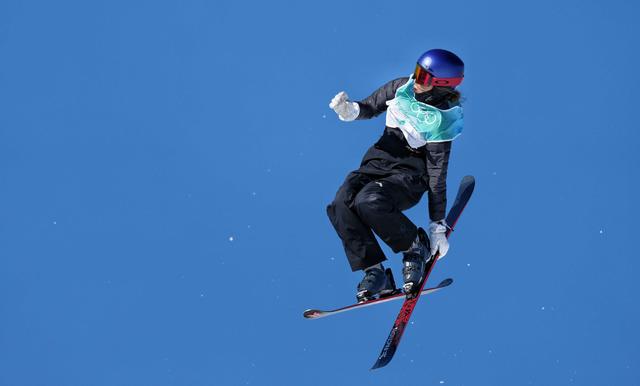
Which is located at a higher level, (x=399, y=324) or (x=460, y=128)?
(x=460, y=128)

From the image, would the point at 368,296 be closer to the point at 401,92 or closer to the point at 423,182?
the point at 423,182

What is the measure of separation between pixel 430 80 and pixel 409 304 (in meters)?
1.07

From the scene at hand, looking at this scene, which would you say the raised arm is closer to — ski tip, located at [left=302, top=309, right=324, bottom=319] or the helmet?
the helmet

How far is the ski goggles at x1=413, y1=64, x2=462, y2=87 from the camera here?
418cm

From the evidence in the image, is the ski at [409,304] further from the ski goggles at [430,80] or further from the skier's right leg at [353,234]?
the ski goggles at [430,80]

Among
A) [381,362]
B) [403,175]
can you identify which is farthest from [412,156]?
[381,362]

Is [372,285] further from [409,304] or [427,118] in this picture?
[427,118]

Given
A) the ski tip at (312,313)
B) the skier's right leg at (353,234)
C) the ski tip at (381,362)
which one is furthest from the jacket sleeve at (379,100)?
the ski tip at (381,362)

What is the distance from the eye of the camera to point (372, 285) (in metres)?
4.25

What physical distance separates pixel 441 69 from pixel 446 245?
842 millimetres

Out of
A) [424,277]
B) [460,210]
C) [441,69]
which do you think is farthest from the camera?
[460,210]

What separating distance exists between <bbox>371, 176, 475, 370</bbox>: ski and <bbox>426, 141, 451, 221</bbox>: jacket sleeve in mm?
220

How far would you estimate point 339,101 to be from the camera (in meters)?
4.33

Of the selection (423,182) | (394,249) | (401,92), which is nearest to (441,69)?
(401,92)
